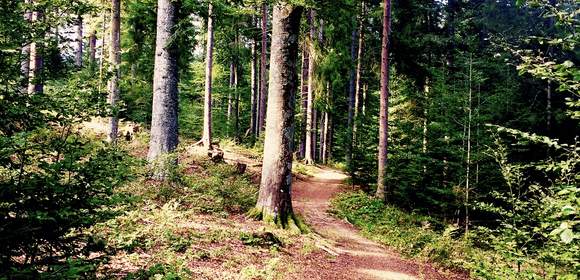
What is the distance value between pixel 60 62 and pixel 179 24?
623 centimetres

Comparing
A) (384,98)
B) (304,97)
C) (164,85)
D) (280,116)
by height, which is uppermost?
(304,97)

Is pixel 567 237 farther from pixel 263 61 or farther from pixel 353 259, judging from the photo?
pixel 263 61

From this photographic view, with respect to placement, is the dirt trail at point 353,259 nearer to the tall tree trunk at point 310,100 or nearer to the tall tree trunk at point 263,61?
the tall tree trunk at point 310,100

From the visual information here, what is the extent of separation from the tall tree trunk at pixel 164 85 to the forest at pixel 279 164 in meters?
0.04


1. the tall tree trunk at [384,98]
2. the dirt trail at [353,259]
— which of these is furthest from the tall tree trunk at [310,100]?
the dirt trail at [353,259]

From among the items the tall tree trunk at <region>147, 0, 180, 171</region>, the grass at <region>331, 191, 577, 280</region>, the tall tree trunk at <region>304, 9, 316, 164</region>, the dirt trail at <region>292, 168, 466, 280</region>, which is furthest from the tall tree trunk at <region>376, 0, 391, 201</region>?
the tall tree trunk at <region>304, 9, 316, 164</region>

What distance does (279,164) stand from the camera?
8.62 meters

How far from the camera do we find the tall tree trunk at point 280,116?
8609mm

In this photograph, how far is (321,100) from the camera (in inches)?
967

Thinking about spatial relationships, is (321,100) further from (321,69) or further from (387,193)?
(387,193)

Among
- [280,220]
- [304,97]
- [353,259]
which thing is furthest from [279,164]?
[304,97]

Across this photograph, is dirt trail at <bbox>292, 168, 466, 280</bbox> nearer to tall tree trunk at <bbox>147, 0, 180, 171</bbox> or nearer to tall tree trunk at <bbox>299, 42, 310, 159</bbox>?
tall tree trunk at <bbox>147, 0, 180, 171</bbox>

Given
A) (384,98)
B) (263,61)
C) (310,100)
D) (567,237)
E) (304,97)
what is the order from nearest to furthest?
1. (567,237)
2. (384,98)
3. (263,61)
4. (310,100)
5. (304,97)

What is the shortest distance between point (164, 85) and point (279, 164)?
11.8ft
